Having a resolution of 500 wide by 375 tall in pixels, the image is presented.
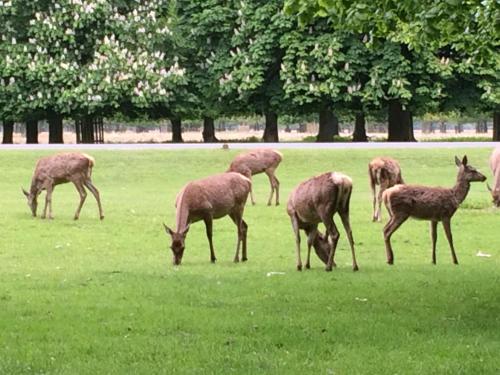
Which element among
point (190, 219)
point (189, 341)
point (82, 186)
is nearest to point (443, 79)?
point (82, 186)

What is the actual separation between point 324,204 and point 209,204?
7.68ft

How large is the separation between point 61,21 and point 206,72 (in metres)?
7.26

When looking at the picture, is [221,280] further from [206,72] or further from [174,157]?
[206,72]

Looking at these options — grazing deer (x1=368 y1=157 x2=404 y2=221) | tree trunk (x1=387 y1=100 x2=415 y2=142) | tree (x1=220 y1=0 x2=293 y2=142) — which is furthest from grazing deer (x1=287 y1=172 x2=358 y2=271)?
tree trunk (x1=387 y1=100 x2=415 y2=142)

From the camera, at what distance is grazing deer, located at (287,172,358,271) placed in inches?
527

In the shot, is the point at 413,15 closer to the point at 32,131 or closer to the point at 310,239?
the point at 310,239

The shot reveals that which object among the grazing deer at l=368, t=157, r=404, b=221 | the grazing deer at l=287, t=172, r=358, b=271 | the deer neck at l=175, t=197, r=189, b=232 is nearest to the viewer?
the grazing deer at l=287, t=172, r=358, b=271

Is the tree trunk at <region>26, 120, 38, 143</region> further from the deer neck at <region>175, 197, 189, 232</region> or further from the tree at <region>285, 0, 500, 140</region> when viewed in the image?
the tree at <region>285, 0, 500, 140</region>

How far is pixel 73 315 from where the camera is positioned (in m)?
10.1

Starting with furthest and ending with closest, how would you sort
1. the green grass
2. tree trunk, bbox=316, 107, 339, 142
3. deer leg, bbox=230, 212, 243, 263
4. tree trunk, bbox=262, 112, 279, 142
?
tree trunk, bbox=262, 112, 279, 142 < tree trunk, bbox=316, 107, 339, 142 < deer leg, bbox=230, 212, 243, 263 < the green grass

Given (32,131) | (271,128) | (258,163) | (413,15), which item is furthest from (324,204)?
(32,131)

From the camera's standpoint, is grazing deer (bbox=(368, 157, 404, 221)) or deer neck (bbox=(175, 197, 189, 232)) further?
grazing deer (bbox=(368, 157, 404, 221))

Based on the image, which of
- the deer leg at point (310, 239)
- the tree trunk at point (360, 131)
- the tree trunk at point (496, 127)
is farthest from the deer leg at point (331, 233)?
the tree trunk at point (496, 127)

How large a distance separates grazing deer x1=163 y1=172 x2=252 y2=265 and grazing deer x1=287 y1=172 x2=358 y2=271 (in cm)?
160
